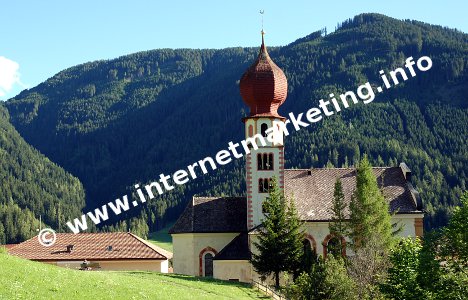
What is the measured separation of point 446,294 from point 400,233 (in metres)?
29.3

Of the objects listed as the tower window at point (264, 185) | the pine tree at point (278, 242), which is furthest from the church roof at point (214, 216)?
the pine tree at point (278, 242)

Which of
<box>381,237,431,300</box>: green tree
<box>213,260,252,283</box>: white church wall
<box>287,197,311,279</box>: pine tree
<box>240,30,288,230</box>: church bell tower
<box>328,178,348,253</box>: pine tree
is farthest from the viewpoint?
<box>240,30,288,230</box>: church bell tower

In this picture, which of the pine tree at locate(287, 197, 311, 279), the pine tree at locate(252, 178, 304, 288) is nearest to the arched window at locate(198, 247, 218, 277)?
the pine tree at locate(252, 178, 304, 288)

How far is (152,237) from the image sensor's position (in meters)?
192

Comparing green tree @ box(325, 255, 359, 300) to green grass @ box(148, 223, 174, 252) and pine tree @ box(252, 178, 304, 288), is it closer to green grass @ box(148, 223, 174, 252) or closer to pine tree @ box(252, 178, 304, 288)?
pine tree @ box(252, 178, 304, 288)

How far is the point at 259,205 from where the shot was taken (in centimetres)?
6372

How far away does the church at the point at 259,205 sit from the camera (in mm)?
63000

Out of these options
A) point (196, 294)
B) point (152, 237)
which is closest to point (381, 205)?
point (196, 294)

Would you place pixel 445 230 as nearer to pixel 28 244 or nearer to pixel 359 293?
pixel 359 293

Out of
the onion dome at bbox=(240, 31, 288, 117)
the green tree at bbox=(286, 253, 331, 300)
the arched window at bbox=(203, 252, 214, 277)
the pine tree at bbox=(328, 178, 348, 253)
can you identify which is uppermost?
the onion dome at bbox=(240, 31, 288, 117)

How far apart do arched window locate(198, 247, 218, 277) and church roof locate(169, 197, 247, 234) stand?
1.89 m

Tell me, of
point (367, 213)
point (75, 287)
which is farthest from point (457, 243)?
point (367, 213)

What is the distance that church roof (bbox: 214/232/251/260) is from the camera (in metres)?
61.7

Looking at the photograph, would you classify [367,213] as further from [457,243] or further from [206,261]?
[457,243]
